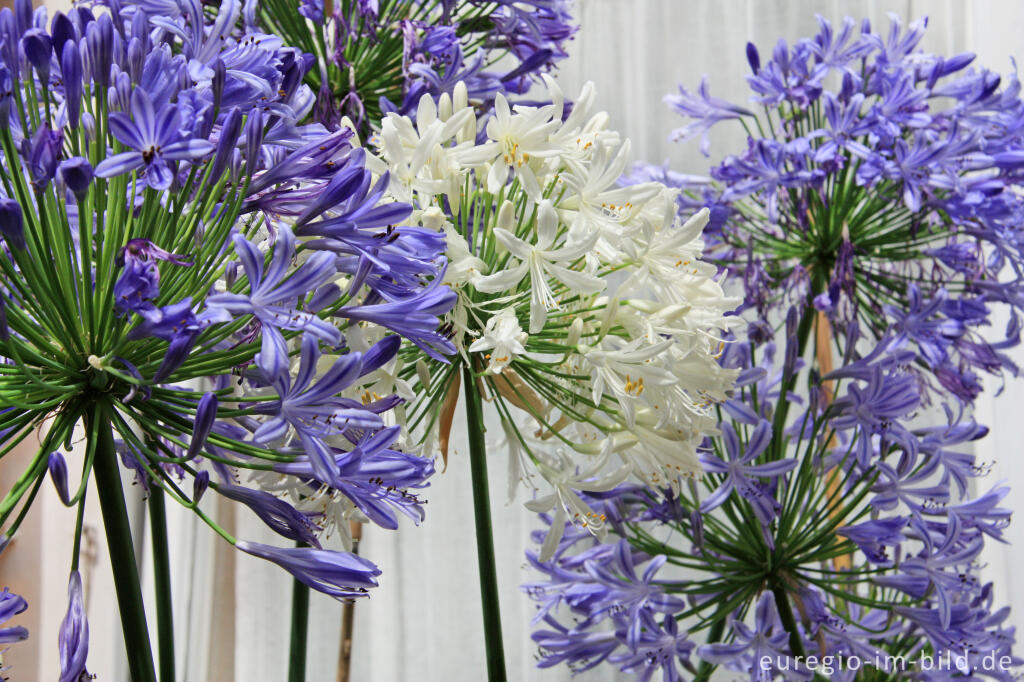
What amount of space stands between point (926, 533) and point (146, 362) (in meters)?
0.73

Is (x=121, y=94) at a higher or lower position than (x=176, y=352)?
higher

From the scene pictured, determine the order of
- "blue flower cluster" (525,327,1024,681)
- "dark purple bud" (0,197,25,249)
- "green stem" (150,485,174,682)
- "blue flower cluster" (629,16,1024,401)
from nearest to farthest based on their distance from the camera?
1. "dark purple bud" (0,197,25,249)
2. "green stem" (150,485,174,682)
3. "blue flower cluster" (525,327,1024,681)
4. "blue flower cluster" (629,16,1024,401)

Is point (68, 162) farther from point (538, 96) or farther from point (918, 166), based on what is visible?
point (538, 96)

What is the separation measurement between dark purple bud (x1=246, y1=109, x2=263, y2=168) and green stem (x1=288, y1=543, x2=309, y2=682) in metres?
0.40

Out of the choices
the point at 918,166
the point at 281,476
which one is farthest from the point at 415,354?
the point at 918,166

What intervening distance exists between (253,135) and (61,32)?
0.12 metres

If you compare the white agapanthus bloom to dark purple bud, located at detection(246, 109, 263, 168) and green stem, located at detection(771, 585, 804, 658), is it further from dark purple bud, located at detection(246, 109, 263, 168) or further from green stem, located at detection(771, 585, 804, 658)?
green stem, located at detection(771, 585, 804, 658)

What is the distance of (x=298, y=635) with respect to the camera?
802 mm

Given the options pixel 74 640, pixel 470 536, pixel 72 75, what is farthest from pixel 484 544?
pixel 470 536

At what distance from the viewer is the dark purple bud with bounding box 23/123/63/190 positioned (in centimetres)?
46

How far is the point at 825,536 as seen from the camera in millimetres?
958

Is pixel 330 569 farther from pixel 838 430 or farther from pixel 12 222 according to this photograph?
pixel 838 430

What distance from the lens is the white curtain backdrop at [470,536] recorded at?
1787 millimetres

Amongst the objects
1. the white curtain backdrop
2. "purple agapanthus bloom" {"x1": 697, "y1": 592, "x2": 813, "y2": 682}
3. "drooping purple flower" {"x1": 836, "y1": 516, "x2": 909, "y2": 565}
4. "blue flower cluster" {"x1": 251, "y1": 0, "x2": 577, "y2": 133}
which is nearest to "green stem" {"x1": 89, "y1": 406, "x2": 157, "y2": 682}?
"blue flower cluster" {"x1": 251, "y1": 0, "x2": 577, "y2": 133}
